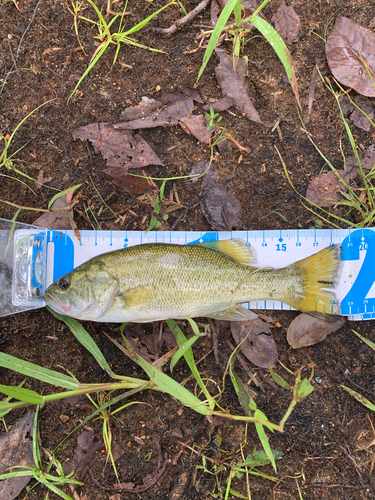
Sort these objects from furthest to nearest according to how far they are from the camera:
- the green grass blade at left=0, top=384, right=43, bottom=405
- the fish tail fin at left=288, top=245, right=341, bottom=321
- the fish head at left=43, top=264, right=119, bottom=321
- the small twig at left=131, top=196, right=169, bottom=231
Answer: the small twig at left=131, top=196, right=169, bottom=231, the fish tail fin at left=288, top=245, right=341, bottom=321, the fish head at left=43, top=264, right=119, bottom=321, the green grass blade at left=0, top=384, right=43, bottom=405

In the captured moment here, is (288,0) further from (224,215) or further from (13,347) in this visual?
(13,347)

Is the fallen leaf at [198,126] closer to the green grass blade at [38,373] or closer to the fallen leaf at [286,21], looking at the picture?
the fallen leaf at [286,21]

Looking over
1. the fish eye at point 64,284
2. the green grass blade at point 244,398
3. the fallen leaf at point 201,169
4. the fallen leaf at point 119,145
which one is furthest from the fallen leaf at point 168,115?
the green grass blade at point 244,398

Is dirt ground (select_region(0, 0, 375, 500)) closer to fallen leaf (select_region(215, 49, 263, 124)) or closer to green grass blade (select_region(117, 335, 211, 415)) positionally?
fallen leaf (select_region(215, 49, 263, 124))

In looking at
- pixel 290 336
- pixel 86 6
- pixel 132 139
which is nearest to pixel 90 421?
pixel 290 336

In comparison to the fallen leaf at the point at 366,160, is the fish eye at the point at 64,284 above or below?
below

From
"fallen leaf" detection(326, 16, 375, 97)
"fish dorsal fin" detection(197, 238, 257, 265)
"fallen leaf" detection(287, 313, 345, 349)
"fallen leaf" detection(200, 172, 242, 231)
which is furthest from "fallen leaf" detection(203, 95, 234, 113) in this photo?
"fallen leaf" detection(287, 313, 345, 349)
